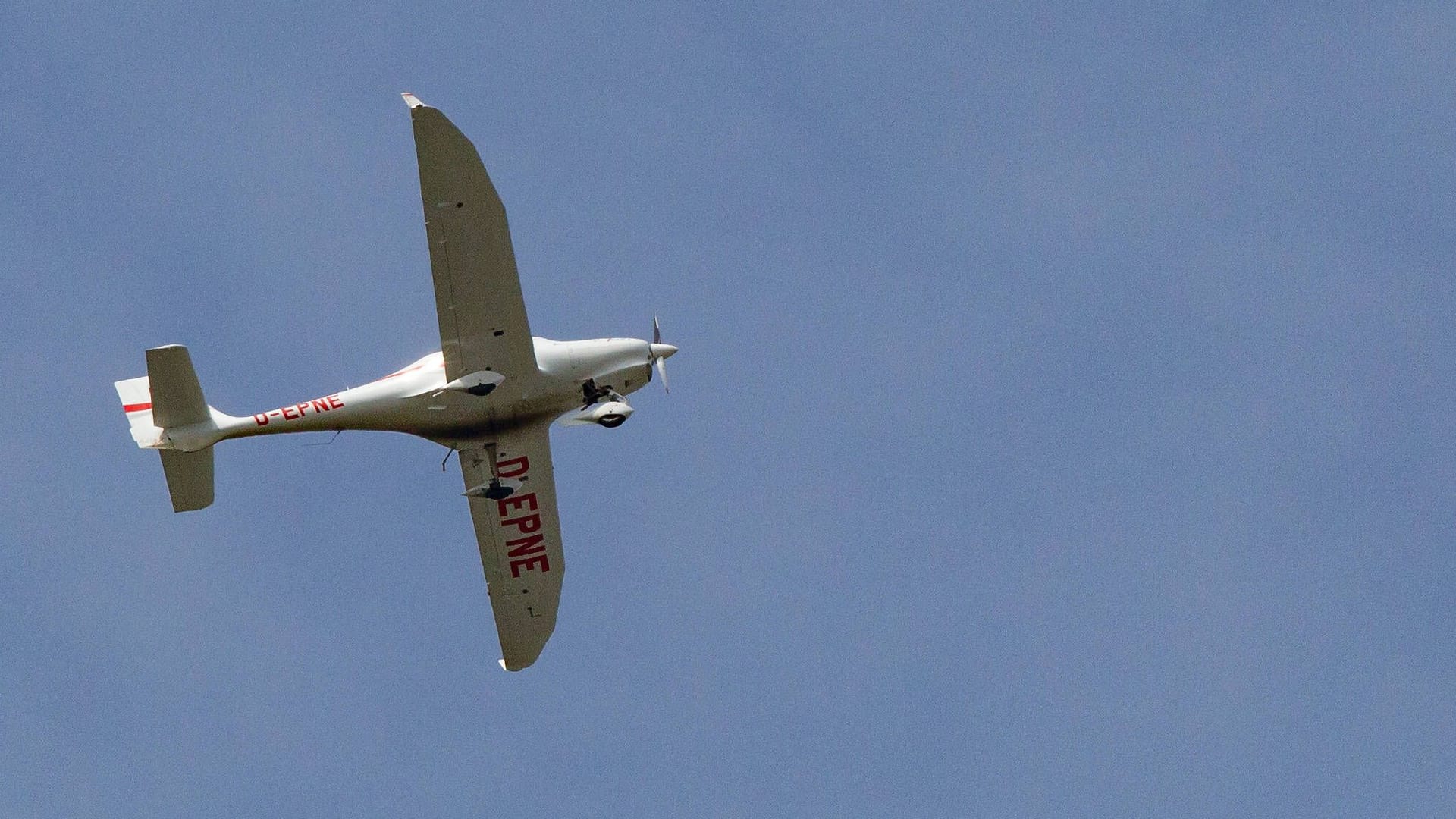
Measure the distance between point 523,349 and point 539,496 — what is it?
373 cm

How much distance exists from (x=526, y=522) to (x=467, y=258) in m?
6.20

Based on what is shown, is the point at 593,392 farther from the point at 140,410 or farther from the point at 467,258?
the point at 140,410

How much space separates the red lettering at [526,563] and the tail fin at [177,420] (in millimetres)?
5795

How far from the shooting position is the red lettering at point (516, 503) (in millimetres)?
37062

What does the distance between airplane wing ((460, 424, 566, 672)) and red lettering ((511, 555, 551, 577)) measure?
1cm

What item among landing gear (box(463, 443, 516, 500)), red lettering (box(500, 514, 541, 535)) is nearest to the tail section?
landing gear (box(463, 443, 516, 500))

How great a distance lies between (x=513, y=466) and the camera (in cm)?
3647

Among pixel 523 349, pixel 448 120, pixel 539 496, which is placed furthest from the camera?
pixel 539 496

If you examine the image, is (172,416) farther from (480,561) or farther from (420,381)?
(480,561)

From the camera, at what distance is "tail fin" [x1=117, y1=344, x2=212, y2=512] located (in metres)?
33.5

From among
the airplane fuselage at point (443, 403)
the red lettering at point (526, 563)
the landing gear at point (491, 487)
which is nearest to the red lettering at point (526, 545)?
the red lettering at point (526, 563)

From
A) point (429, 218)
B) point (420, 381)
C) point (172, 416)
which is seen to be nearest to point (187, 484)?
point (172, 416)

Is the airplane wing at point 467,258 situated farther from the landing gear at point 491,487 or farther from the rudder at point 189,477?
the rudder at point 189,477

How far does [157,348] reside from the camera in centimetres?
3331
